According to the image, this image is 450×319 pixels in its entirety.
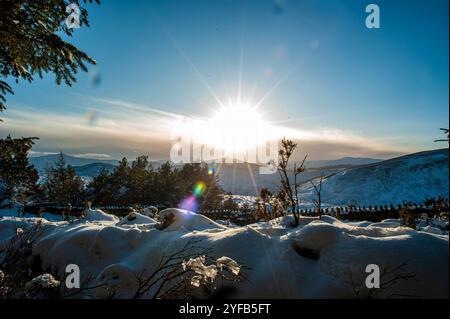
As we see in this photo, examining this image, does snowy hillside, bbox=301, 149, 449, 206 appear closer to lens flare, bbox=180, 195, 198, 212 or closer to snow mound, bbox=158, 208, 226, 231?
lens flare, bbox=180, 195, 198, 212

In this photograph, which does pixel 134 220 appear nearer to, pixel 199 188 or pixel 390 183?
pixel 199 188

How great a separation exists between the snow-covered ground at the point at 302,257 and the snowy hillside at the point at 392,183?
52.4 m

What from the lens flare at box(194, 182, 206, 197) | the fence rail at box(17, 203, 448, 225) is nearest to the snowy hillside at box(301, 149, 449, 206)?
the lens flare at box(194, 182, 206, 197)

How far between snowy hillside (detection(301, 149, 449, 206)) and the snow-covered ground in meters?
52.4

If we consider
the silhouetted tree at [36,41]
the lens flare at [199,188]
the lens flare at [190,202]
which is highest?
the silhouetted tree at [36,41]

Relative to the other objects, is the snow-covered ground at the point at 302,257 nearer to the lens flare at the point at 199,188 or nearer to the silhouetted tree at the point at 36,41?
the silhouetted tree at the point at 36,41

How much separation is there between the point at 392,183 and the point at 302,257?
6937 cm

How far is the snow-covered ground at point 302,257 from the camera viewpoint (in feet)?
7.50

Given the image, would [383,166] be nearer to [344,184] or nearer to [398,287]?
[344,184]

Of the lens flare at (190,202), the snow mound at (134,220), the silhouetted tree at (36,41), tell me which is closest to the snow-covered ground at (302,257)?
the snow mound at (134,220)

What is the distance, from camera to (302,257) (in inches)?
121

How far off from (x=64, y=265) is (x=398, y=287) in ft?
16.7

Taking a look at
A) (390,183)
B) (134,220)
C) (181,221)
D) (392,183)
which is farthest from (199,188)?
(390,183)
